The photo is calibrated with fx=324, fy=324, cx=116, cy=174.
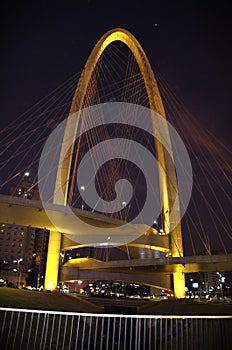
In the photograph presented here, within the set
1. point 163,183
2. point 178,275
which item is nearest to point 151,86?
point 163,183

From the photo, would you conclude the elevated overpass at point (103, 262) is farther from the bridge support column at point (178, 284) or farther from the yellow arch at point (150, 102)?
the bridge support column at point (178, 284)

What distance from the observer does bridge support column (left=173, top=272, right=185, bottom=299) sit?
40750 millimetres

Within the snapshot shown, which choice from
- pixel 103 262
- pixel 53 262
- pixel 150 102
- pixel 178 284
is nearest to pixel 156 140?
pixel 150 102

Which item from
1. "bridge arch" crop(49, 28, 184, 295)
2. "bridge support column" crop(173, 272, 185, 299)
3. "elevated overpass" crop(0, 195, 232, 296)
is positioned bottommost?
"bridge support column" crop(173, 272, 185, 299)

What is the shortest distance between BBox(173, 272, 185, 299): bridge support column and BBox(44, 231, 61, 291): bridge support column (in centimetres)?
1530

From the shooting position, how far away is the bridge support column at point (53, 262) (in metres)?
37.5

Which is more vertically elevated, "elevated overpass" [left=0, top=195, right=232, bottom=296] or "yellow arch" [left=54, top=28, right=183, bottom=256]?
"yellow arch" [left=54, top=28, right=183, bottom=256]

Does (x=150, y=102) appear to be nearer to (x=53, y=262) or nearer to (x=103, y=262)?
(x=103, y=262)

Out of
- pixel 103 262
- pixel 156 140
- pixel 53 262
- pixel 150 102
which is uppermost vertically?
pixel 150 102

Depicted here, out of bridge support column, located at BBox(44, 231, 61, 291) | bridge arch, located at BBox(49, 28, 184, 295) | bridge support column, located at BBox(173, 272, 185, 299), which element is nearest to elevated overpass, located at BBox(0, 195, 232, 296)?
bridge support column, located at BBox(44, 231, 61, 291)

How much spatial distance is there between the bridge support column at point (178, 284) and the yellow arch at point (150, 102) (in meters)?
3.61

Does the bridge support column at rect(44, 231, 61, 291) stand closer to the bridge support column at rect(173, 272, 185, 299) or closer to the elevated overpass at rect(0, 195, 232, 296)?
the elevated overpass at rect(0, 195, 232, 296)

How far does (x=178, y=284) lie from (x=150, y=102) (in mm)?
23699

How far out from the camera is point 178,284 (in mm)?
42094
